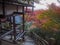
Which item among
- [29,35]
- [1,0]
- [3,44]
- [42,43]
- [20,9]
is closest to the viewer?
[1,0]

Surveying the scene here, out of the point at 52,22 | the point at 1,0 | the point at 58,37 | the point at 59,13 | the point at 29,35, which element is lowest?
the point at 29,35

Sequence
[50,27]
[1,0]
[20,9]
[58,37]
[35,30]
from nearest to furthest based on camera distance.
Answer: [1,0], [58,37], [50,27], [20,9], [35,30]

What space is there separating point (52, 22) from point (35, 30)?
2139 mm

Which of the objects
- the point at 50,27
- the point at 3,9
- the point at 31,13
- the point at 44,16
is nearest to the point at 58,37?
the point at 50,27

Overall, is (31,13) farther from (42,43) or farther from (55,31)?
(42,43)

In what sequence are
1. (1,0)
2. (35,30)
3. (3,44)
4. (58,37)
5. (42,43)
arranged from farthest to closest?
(35,30) < (3,44) < (58,37) < (42,43) < (1,0)

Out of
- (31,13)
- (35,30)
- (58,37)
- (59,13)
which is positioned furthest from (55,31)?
(31,13)

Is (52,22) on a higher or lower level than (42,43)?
higher

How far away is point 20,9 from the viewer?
6.86m

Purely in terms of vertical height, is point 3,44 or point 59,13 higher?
point 59,13

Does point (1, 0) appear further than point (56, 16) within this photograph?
No

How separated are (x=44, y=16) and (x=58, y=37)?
1093 mm

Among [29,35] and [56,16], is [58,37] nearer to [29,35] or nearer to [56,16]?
[56,16]

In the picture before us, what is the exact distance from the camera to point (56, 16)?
5.38m
